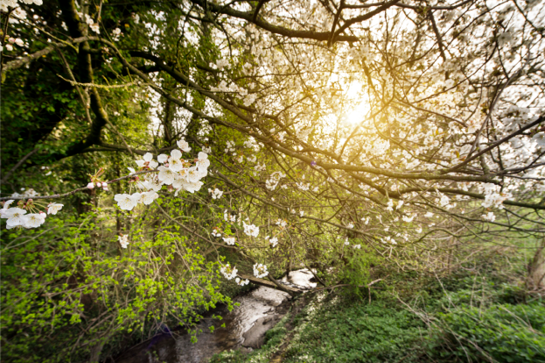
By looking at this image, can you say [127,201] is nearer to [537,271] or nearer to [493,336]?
[493,336]

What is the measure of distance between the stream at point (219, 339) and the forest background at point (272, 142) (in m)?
1.00

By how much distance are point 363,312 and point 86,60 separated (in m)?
7.53

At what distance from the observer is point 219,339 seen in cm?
694

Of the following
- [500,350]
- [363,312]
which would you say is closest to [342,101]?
[500,350]

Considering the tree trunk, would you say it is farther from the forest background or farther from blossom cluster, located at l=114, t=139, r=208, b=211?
blossom cluster, located at l=114, t=139, r=208, b=211

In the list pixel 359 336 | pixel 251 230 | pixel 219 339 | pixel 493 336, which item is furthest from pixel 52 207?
pixel 219 339

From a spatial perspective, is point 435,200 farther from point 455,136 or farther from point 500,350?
point 500,350

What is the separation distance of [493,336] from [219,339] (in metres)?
7.22

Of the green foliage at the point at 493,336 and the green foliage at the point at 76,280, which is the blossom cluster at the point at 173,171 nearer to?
the green foliage at the point at 76,280

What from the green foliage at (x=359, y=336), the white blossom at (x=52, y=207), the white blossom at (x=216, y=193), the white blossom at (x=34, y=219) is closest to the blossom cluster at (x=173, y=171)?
the white blossom at (x=52, y=207)

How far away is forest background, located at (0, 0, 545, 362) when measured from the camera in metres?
1.75

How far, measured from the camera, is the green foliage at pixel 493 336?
8.54ft

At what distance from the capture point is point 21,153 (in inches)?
146

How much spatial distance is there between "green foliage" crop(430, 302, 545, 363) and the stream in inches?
170
